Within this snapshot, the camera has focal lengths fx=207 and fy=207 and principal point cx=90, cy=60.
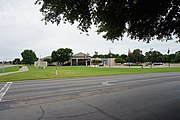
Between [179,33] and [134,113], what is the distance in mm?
6246

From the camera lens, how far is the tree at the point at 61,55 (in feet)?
379

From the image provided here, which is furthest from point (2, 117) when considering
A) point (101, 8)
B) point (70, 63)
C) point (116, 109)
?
point (70, 63)

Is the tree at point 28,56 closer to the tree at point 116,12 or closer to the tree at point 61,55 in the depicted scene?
the tree at point 61,55

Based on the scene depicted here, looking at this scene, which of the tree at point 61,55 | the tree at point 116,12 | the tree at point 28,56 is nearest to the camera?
the tree at point 116,12

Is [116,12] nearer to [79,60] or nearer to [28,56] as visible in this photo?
[79,60]

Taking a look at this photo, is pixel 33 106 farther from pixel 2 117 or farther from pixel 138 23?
pixel 138 23

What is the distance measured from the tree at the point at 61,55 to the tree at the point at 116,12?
4195 inches

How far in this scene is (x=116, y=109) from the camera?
7.73 meters

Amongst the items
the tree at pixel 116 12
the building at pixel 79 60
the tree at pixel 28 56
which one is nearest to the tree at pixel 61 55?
the building at pixel 79 60

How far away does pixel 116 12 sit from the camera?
7.67 m

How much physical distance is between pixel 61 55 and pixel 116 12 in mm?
109150

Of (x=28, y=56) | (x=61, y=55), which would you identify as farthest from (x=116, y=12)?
(x=28, y=56)

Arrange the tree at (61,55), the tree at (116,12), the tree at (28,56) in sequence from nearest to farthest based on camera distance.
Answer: the tree at (116,12), the tree at (61,55), the tree at (28,56)

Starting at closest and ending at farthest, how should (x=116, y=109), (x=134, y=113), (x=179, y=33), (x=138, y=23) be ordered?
1. (x=134, y=113)
2. (x=116, y=109)
3. (x=138, y=23)
4. (x=179, y=33)
